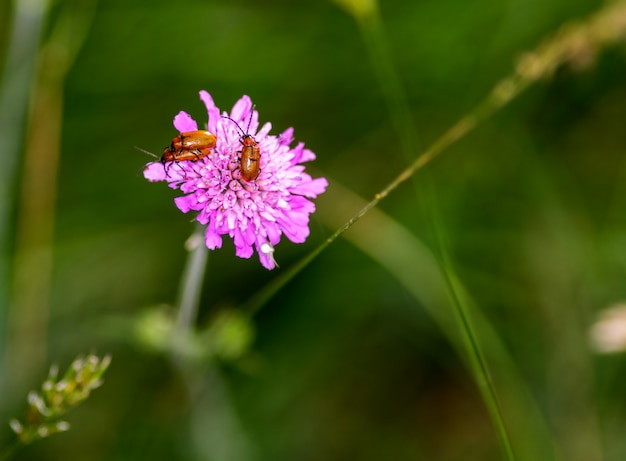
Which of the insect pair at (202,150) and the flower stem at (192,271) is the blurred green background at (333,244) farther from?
the insect pair at (202,150)

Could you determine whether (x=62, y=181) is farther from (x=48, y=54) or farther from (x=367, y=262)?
(x=367, y=262)

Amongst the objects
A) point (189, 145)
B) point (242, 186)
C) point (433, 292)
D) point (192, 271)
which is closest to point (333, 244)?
point (433, 292)

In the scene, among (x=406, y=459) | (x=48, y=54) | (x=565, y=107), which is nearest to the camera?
(x=48, y=54)

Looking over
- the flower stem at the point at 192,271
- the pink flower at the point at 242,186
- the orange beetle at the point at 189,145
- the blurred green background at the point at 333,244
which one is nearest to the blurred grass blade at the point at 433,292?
the blurred green background at the point at 333,244

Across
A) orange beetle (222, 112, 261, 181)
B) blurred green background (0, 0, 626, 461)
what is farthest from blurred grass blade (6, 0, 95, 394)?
orange beetle (222, 112, 261, 181)

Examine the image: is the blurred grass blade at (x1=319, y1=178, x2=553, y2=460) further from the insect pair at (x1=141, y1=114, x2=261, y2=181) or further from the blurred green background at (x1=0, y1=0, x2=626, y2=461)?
the insect pair at (x1=141, y1=114, x2=261, y2=181)

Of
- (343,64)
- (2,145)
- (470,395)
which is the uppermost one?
(343,64)

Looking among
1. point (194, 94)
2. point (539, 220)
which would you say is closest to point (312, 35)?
point (194, 94)

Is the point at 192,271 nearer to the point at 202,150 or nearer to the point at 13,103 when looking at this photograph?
the point at 202,150
